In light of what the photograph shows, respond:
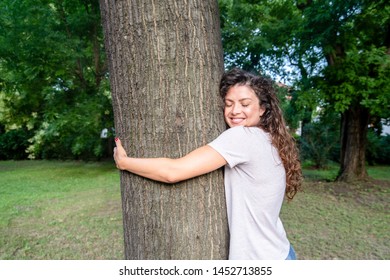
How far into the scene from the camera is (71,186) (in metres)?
11.1

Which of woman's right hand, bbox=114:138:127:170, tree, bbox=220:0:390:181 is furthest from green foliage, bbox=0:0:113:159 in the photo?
woman's right hand, bbox=114:138:127:170

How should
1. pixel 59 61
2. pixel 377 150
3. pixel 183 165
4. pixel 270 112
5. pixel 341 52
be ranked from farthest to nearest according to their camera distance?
pixel 377 150 → pixel 59 61 → pixel 341 52 → pixel 270 112 → pixel 183 165

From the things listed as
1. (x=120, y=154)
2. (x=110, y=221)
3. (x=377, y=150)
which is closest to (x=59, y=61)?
(x=110, y=221)

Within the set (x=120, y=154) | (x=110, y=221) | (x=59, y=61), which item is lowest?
(x=110, y=221)

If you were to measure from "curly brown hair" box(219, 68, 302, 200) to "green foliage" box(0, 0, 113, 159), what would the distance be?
387 inches

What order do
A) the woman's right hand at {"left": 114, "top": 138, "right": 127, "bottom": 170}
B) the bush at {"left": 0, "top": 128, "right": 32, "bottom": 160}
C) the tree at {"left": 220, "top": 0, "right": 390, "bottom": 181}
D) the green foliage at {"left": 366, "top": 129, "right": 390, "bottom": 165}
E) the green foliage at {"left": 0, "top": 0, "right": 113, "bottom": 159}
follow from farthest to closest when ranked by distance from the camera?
the bush at {"left": 0, "top": 128, "right": 32, "bottom": 160} → the green foliage at {"left": 366, "top": 129, "right": 390, "bottom": 165} → the green foliage at {"left": 0, "top": 0, "right": 113, "bottom": 159} → the tree at {"left": 220, "top": 0, "right": 390, "bottom": 181} → the woman's right hand at {"left": 114, "top": 138, "right": 127, "bottom": 170}

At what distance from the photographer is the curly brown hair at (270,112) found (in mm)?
1866

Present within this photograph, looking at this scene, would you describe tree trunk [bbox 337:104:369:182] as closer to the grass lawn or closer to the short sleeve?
the grass lawn

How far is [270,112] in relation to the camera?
199 cm

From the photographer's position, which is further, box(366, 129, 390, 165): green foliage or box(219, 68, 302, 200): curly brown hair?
box(366, 129, 390, 165): green foliage

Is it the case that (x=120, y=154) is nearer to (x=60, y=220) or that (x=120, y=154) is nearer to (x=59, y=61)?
(x=60, y=220)

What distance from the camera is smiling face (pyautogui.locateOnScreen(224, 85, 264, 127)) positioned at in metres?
1.87

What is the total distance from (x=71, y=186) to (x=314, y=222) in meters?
8.10

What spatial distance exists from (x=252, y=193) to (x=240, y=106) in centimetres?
50
